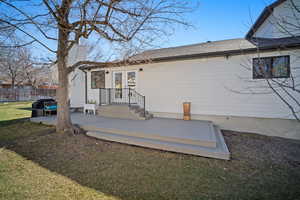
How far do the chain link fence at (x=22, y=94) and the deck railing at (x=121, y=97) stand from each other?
16.1 m

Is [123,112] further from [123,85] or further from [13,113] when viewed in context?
[13,113]

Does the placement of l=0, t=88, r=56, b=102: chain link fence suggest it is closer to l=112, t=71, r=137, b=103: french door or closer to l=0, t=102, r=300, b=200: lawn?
l=112, t=71, r=137, b=103: french door

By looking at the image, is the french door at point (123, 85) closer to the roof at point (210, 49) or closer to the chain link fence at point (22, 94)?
the roof at point (210, 49)

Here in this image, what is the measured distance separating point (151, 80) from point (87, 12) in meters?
4.29

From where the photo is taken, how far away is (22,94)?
2119 cm

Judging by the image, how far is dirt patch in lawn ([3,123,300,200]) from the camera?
2588mm

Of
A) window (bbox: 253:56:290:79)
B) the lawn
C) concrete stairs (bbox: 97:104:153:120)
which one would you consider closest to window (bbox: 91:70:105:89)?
concrete stairs (bbox: 97:104:153:120)

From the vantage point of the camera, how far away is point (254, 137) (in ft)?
18.8

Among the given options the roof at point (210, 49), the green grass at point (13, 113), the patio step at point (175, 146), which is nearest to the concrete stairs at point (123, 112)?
the patio step at point (175, 146)

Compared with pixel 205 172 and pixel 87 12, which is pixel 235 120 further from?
pixel 87 12

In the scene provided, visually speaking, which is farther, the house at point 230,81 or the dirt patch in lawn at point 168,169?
the house at point 230,81

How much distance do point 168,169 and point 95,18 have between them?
16.1 feet

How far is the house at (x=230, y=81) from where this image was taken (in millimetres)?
5680

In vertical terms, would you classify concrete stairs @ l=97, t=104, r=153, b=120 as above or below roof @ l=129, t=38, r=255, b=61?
below
